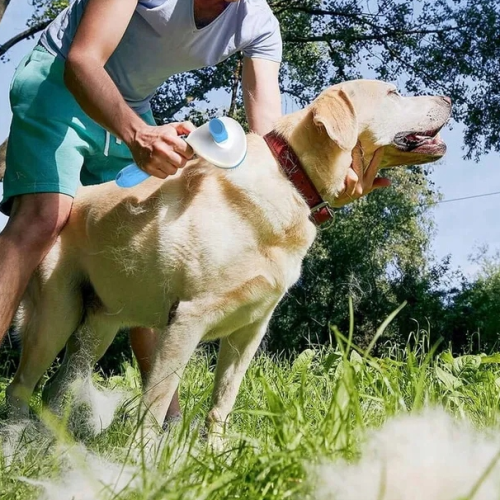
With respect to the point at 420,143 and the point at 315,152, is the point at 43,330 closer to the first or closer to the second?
the point at 315,152

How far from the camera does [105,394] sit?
345 cm

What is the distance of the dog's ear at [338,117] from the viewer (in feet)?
9.75

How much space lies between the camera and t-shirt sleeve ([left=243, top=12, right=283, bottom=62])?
3.54m

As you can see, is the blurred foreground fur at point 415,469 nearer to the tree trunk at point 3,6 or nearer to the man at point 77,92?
the man at point 77,92

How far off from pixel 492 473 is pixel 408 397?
1535mm

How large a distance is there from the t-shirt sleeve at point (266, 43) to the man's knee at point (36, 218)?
119 cm

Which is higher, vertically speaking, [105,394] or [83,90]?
[83,90]

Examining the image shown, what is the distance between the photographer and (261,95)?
3602mm

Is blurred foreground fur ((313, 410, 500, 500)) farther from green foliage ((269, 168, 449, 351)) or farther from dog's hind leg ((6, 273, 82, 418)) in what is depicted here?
green foliage ((269, 168, 449, 351))

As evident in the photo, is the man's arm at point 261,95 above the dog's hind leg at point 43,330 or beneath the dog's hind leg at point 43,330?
above

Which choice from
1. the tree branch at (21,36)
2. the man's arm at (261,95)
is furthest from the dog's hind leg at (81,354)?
the tree branch at (21,36)

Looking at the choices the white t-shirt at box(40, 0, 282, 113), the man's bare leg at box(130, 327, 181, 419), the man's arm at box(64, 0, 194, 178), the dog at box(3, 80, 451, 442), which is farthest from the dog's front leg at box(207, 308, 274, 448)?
the white t-shirt at box(40, 0, 282, 113)

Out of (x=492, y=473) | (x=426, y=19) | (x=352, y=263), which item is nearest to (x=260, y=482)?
(x=492, y=473)

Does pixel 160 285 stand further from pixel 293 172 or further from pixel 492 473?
pixel 492 473
